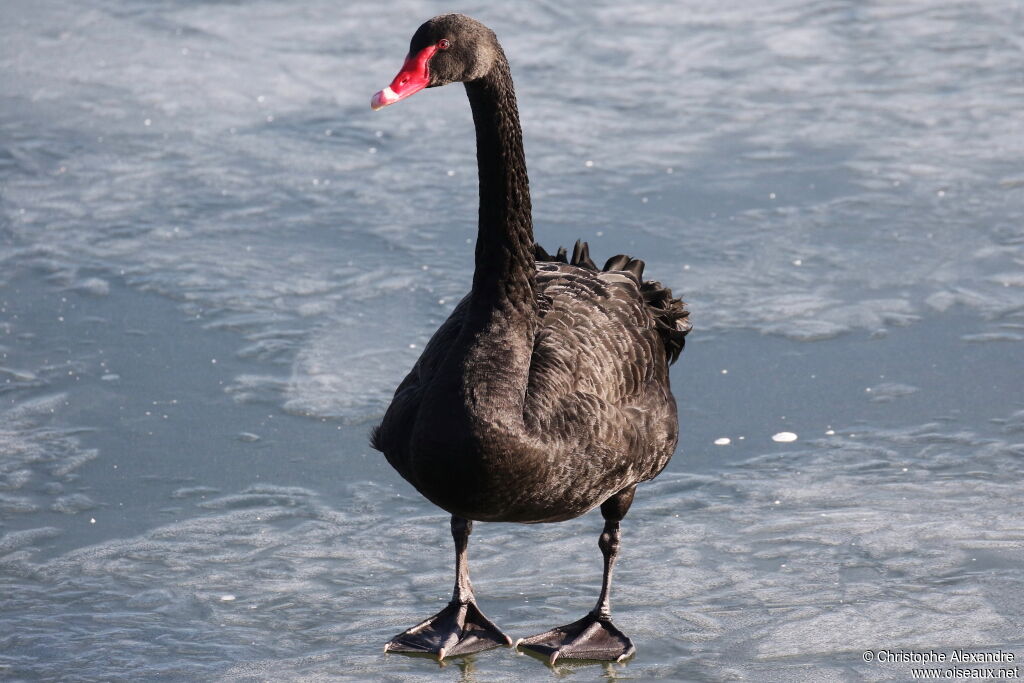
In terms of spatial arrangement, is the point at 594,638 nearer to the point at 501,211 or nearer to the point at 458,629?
the point at 458,629

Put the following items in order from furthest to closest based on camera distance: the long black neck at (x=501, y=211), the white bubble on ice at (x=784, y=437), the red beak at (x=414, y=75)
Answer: the white bubble on ice at (x=784, y=437) < the long black neck at (x=501, y=211) < the red beak at (x=414, y=75)

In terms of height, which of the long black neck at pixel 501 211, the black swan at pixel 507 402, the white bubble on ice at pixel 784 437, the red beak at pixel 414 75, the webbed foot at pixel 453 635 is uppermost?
the red beak at pixel 414 75

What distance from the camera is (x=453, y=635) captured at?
4504mm

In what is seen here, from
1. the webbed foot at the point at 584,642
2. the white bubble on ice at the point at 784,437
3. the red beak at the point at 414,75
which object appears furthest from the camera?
the white bubble on ice at the point at 784,437

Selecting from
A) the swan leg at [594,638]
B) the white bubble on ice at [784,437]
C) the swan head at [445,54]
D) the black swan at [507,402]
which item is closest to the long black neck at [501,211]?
the black swan at [507,402]

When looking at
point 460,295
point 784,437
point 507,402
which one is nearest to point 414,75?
point 507,402

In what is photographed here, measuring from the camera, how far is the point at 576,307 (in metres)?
5.04

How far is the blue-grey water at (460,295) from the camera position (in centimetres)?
462

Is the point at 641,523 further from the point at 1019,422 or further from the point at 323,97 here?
the point at 323,97

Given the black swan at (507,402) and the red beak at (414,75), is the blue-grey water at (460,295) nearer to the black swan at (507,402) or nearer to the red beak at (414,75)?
the black swan at (507,402)

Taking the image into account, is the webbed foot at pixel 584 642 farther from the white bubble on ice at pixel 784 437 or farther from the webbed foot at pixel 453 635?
the white bubble on ice at pixel 784 437

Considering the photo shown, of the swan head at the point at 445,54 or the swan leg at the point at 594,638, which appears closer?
the swan head at the point at 445,54

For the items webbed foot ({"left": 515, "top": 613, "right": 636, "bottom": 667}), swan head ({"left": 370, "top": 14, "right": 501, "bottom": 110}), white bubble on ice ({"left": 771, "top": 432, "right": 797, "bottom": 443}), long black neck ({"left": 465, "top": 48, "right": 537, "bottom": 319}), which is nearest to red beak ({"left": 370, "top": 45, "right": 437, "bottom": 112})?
swan head ({"left": 370, "top": 14, "right": 501, "bottom": 110})

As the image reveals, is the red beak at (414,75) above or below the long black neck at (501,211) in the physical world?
above
